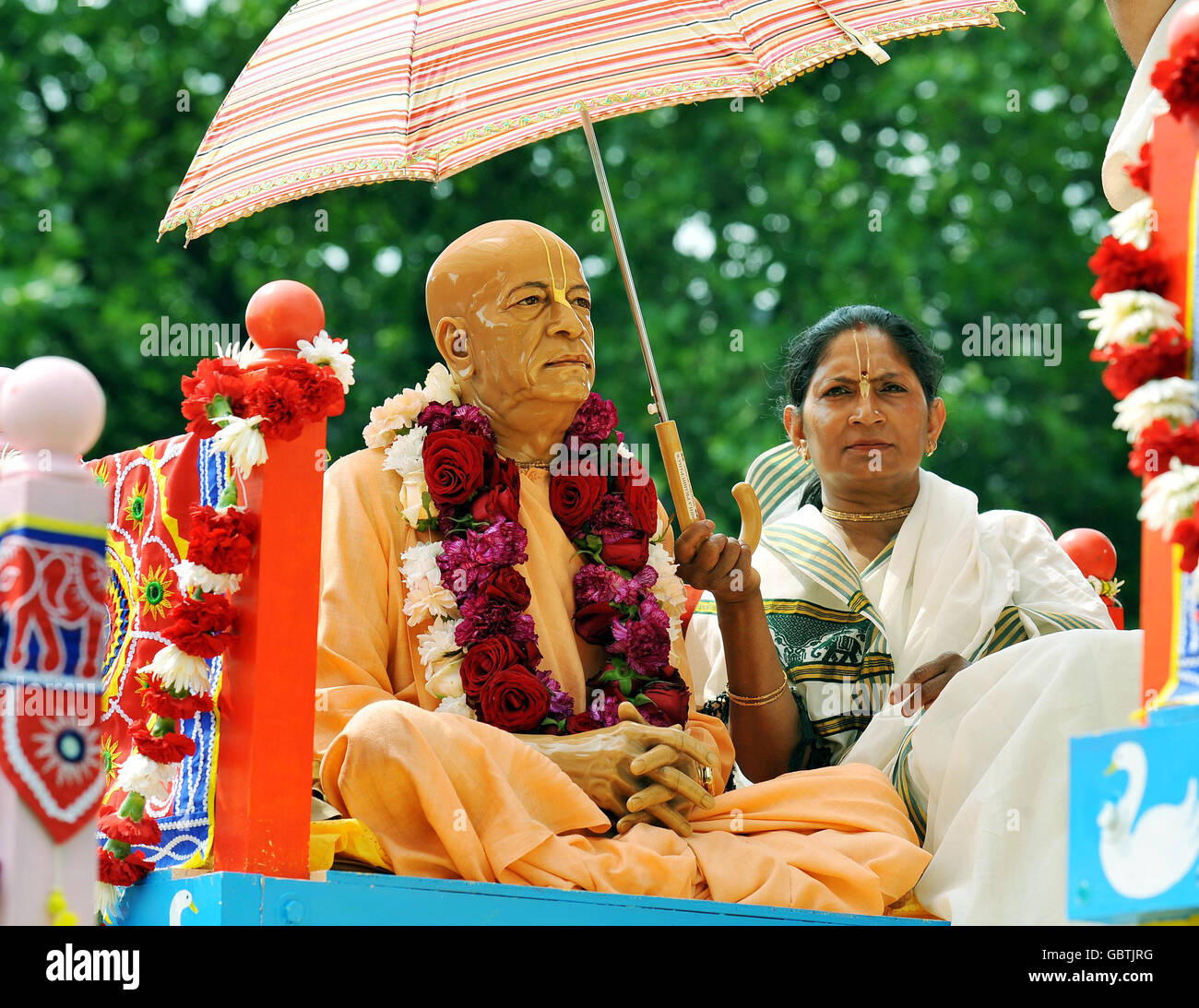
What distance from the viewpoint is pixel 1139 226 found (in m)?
2.87

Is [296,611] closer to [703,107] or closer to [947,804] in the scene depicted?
[947,804]

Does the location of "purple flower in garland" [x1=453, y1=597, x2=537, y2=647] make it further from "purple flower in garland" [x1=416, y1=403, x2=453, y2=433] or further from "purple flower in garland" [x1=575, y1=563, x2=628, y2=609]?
"purple flower in garland" [x1=416, y1=403, x2=453, y2=433]

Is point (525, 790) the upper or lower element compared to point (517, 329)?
lower

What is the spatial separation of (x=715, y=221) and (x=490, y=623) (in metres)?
9.10

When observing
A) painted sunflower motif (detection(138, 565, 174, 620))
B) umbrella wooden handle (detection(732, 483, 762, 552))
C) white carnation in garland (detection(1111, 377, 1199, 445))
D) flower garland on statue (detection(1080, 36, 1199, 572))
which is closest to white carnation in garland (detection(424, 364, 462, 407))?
umbrella wooden handle (detection(732, 483, 762, 552))

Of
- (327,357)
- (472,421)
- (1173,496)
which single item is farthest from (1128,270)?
(472,421)

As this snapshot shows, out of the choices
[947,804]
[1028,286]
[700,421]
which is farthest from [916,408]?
[1028,286]

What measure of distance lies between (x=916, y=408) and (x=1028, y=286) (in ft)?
25.7

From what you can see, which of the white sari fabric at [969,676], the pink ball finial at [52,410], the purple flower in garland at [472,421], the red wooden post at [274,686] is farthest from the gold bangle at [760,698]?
the pink ball finial at [52,410]

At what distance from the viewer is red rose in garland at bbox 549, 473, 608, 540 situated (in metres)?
4.77

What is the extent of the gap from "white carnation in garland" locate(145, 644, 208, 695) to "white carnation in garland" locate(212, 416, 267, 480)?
15.9 inches

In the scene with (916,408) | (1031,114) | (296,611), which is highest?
(1031,114)

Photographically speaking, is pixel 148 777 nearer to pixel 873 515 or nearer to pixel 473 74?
pixel 473 74
